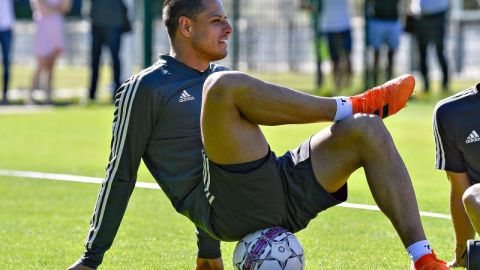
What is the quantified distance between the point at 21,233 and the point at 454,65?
20135 mm

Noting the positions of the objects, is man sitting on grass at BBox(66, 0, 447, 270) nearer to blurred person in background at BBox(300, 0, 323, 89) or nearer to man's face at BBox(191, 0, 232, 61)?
man's face at BBox(191, 0, 232, 61)

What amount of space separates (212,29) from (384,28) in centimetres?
1450

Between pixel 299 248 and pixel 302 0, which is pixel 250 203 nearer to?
pixel 299 248

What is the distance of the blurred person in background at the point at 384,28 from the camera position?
21125 mm

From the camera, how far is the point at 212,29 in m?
7.08

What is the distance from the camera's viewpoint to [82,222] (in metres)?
9.59

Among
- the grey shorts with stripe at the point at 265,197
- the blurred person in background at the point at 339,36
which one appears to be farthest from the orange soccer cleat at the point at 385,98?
the blurred person in background at the point at 339,36

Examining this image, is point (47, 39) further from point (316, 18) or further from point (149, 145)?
point (149, 145)

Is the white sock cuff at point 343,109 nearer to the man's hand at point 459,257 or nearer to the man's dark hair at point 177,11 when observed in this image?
the man's dark hair at point 177,11

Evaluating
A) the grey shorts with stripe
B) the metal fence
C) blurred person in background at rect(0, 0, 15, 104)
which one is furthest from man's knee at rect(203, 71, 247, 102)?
the metal fence

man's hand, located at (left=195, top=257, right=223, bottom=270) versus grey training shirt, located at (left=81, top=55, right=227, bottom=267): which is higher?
grey training shirt, located at (left=81, top=55, right=227, bottom=267)

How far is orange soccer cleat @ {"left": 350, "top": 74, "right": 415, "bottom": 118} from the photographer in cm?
652

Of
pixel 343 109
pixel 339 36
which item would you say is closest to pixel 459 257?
pixel 343 109

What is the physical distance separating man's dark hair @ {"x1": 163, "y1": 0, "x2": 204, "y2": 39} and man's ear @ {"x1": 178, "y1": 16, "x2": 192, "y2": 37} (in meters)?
0.02
